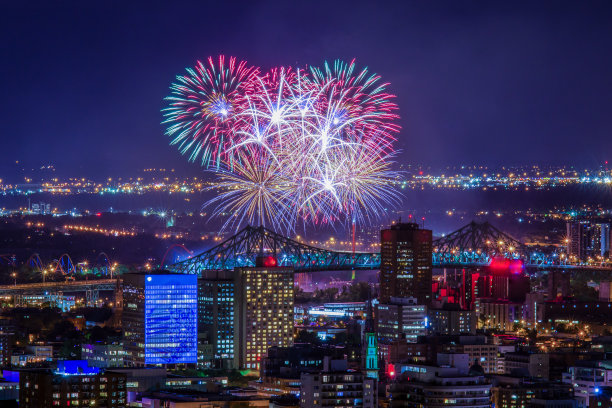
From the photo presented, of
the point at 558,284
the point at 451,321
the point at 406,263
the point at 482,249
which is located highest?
the point at 482,249

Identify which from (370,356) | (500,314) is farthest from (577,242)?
(370,356)

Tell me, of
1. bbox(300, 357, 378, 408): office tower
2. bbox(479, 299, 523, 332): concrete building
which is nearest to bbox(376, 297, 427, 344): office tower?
bbox(479, 299, 523, 332): concrete building

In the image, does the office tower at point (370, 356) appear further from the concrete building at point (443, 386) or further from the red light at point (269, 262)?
the red light at point (269, 262)

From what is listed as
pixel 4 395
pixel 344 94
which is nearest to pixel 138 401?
pixel 4 395

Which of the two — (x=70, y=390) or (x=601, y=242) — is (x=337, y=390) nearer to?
(x=70, y=390)

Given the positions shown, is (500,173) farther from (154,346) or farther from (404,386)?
(404,386)

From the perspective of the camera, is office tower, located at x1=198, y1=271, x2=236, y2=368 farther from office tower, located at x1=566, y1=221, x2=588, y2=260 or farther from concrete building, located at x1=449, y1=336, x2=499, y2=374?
office tower, located at x1=566, y1=221, x2=588, y2=260

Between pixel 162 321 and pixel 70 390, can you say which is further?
pixel 162 321
